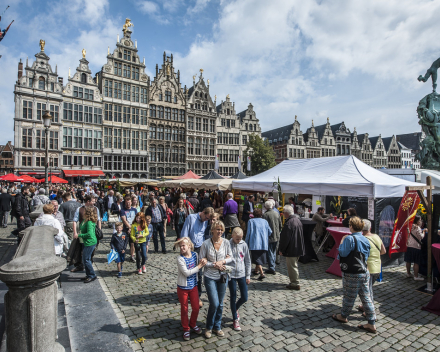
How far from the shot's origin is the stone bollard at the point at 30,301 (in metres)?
2.08

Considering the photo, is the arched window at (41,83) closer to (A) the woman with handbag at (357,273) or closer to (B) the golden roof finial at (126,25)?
(B) the golden roof finial at (126,25)

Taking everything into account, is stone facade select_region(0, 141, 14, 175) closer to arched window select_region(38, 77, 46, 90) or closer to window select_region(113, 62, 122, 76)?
arched window select_region(38, 77, 46, 90)

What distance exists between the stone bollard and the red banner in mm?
7236

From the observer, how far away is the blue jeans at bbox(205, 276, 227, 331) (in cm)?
368

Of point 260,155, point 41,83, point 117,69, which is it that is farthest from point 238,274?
point 117,69

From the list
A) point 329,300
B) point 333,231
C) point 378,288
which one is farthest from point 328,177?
point 329,300

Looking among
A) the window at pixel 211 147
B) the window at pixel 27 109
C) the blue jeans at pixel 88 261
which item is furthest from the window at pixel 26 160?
the blue jeans at pixel 88 261

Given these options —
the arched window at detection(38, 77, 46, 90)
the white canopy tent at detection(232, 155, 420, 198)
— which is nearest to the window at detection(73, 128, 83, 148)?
the arched window at detection(38, 77, 46, 90)

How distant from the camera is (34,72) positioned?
28859 millimetres

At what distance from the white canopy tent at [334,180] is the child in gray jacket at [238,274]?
17.2ft

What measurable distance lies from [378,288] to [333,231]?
1.62 m

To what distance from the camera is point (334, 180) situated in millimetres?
8898

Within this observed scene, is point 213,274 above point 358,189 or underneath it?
→ underneath

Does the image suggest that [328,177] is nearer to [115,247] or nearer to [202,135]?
[115,247]
